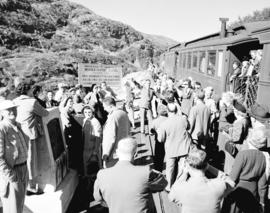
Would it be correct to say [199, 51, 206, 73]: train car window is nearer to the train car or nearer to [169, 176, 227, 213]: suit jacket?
the train car

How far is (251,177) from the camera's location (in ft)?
9.45

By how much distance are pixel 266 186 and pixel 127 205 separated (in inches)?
69.7

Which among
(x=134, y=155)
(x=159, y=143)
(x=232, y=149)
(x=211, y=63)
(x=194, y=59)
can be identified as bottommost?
(x=159, y=143)

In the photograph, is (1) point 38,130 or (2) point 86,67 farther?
(2) point 86,67

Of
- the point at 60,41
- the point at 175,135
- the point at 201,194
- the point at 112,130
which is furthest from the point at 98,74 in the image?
the point at 60,41

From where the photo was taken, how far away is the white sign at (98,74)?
20.5 ft

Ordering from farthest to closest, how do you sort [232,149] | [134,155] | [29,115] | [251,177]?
[232,149] → [29,115] → [251,177] → [134,155]

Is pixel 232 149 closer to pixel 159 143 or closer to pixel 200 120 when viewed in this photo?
pixel 200 120

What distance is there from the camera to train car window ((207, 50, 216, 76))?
960 cm

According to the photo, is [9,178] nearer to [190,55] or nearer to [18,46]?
[190,55]

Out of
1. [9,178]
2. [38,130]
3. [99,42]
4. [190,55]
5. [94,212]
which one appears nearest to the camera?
[9,178]

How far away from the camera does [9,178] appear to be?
2.91 meters

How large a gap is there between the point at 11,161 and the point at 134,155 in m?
1.52

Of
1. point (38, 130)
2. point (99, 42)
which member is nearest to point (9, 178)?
point (38, 130)
